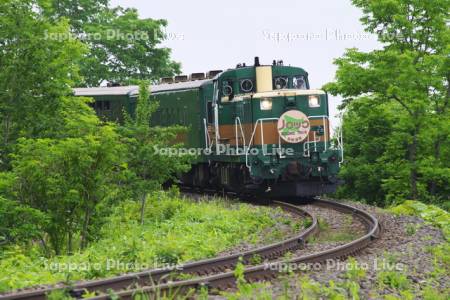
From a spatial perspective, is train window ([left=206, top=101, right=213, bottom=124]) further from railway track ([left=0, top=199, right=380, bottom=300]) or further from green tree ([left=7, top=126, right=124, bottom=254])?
railway track ([left=0, top=199, right=380, bottom=300])

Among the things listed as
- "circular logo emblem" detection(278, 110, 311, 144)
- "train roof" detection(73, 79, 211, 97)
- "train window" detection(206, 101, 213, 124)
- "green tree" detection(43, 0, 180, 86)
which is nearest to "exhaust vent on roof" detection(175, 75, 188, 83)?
"train roof" detection(73, 79, 211, 97)

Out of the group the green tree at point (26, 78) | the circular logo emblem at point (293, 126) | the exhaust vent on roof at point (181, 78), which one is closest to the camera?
the green tree at point (26, 78)

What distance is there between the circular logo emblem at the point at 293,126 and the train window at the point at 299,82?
4.66ft

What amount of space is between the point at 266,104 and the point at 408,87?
471 inches

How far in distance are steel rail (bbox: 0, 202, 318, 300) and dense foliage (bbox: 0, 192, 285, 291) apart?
1.15 ft

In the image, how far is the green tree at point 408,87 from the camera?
30.4 meters

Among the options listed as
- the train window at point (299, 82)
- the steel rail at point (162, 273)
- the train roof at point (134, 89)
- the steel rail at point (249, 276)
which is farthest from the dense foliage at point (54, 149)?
the steel rail at point (249, 276)

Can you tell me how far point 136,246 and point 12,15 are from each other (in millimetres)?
8786

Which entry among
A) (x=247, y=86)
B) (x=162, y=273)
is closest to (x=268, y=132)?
(x=247, y=86)

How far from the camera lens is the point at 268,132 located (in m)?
20.5

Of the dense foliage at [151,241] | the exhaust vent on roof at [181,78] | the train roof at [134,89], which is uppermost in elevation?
the exhaust vent on roof at [181,78]

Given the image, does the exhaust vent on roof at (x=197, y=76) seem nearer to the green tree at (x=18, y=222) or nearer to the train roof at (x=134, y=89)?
the train roof at (x=134, y=89)

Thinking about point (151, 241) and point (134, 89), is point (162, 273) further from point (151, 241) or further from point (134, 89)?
point (134, 89)

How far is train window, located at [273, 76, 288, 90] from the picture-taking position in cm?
2159
